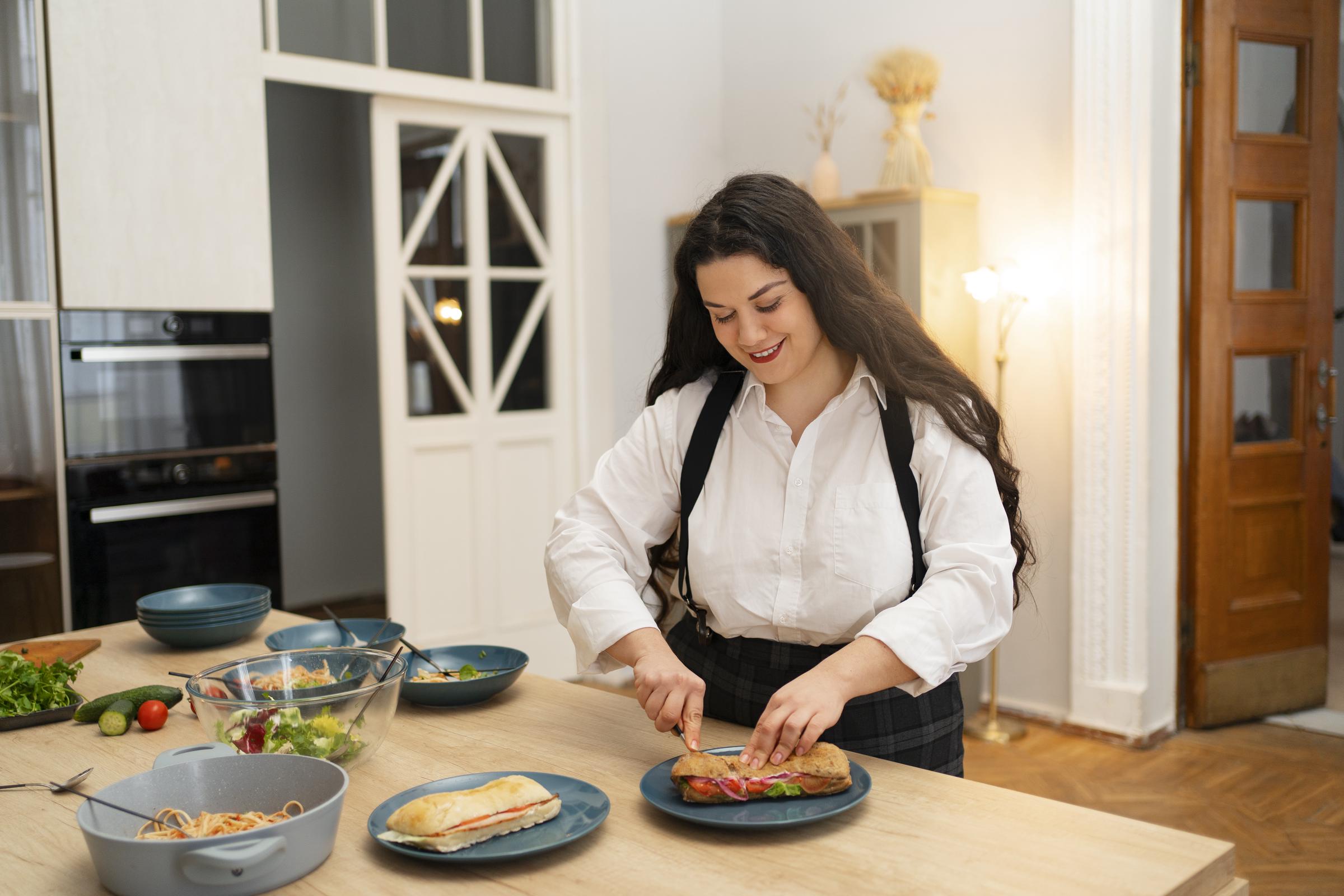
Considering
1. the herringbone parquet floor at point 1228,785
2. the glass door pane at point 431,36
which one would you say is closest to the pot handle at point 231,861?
the herringbone parquet floor at point 1228,785

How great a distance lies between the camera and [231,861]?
1025 millimetres

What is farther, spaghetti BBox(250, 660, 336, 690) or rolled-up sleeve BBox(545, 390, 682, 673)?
rolled-up sleeve BBox(545, 390, 682, 673)

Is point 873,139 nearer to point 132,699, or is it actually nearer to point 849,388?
point 849,388

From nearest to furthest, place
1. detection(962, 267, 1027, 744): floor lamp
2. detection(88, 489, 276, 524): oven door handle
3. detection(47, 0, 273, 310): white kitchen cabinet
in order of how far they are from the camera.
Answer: detection(47, 0, 273, 310): white kitchen cabinet, detection(88, 489, 276, 524): oven door handle, detection(962, 267, 1027, 744): floor lamp

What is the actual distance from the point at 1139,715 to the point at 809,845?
122 inches

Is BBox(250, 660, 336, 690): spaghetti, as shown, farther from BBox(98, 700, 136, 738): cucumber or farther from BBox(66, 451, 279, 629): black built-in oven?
BBox(66, 451, 279, 629): black built-in oven

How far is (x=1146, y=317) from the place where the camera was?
3.79 meters

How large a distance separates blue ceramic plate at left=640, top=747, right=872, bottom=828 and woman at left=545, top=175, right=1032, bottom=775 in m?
0.19

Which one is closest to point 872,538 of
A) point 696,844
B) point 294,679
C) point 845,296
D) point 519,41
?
point 845,296

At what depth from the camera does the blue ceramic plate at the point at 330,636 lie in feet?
6.49

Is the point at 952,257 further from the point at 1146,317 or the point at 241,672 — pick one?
the point at 241,672

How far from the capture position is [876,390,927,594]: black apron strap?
5.27ft

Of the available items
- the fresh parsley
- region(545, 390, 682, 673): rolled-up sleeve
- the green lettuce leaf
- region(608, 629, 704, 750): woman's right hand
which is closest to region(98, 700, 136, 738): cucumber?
the fresh parsley

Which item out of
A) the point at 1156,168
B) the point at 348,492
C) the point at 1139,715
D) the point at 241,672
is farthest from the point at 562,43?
the point at 241,672
